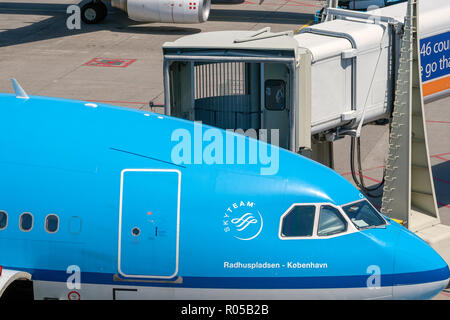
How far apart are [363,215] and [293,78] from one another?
3958 millimetres

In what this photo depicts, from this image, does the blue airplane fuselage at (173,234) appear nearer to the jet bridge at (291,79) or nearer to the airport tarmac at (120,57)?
the jet bridge at (291,79)

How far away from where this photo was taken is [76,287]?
11.4 metres

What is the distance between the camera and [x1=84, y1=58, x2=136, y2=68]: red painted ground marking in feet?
113

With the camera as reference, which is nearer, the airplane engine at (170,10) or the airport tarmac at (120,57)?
the airport tarmac at (120,57)

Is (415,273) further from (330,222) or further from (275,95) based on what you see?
(275,95)

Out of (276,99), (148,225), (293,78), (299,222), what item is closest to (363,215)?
(299,222)

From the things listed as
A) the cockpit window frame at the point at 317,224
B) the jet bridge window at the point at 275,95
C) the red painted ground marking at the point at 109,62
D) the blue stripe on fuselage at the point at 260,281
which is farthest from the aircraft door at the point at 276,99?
the red painted ground marking at the point at 109,62

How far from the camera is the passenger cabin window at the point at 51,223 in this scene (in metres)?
11.2

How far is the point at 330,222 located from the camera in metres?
11.4

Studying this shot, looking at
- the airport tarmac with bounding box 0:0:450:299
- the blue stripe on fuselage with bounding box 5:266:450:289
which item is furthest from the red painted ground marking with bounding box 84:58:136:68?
the blue stripe on fuselage with bounding box 5:266:450:289

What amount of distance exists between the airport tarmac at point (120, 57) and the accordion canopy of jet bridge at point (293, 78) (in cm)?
504

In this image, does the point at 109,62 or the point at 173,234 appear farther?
the point at 109,62

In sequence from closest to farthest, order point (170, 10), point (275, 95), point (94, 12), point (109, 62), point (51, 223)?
point (51, 223) → point (275, 95) → point (109, 62) → point (170, 10) → point (94, 12)
